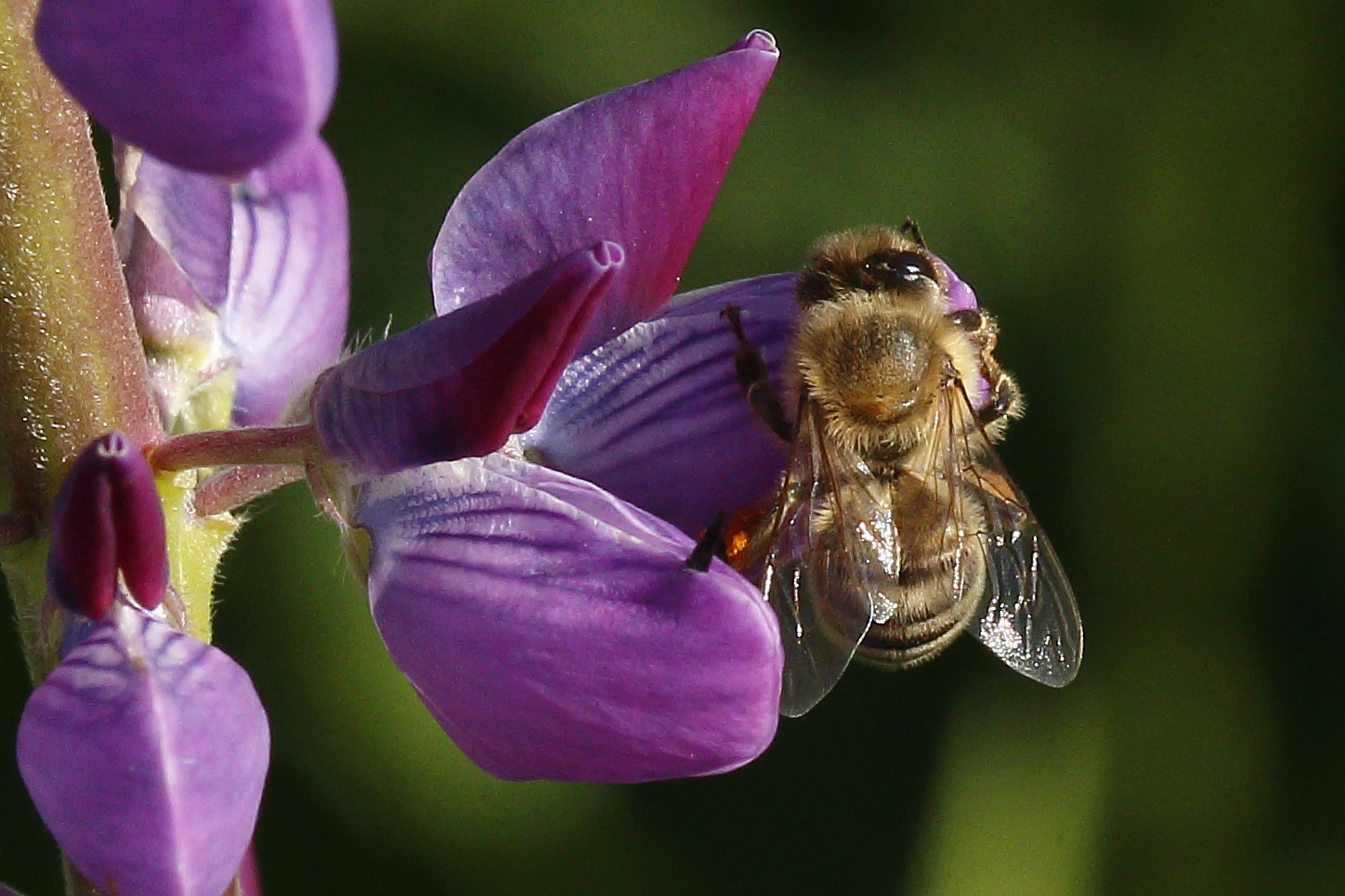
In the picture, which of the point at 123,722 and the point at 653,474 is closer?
the point at 123,722

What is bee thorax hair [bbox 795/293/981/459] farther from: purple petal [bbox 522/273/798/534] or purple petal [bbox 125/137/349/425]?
purple petal [bbox 125/137/349/425]

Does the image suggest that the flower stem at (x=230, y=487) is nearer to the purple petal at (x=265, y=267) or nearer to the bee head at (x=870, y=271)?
the purple petal at (x=265, y=267)

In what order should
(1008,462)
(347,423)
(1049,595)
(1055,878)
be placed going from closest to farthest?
1. (347,423)
2. (1049,595)
3. (1055,878)
4. (1008,462)

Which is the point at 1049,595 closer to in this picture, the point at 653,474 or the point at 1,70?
the point at 653,474

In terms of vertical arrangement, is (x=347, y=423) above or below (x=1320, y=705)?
above

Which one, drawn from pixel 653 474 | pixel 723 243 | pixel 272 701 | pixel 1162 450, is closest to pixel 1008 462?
pixel 1162 450
